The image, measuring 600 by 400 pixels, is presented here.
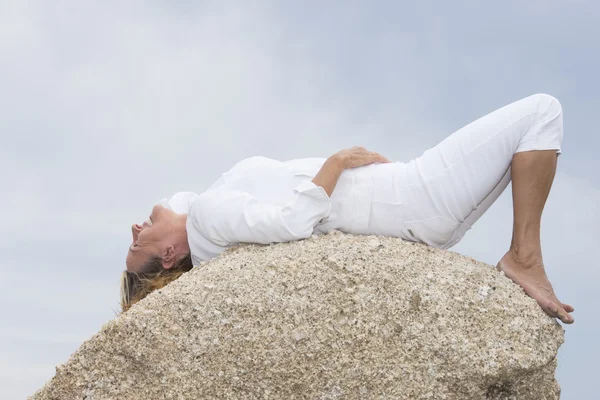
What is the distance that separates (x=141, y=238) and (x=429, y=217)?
75.0 inches

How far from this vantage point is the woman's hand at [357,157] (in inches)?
182

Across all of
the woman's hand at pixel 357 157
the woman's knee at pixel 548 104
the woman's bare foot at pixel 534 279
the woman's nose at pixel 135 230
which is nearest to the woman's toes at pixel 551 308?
the woman's bare foot at pixel 534 279

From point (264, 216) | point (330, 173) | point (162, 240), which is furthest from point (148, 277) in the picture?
point (330, 173)

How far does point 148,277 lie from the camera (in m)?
5.07

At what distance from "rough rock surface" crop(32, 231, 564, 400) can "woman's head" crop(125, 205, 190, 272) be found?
0.78 meters

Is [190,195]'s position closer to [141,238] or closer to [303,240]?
[141,238]

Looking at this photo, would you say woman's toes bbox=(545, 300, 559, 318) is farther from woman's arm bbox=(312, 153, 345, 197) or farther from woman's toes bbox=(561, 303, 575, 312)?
woman's arm bbox=(312, 153, 345, 197)

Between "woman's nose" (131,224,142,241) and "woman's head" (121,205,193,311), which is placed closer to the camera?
"woman's head" (121,205,193,311)

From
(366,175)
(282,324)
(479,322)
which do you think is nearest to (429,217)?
(366,175)

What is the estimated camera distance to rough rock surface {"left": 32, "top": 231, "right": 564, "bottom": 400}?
3.98 m

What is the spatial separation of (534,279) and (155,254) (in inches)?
95.8

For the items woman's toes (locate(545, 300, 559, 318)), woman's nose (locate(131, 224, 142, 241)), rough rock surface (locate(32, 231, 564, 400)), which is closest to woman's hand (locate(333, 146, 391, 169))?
rough rock surface (locate(32, 231, 564, 400))

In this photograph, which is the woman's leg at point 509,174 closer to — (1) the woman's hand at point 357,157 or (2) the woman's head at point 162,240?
(1) the woman's hand at point 357,157

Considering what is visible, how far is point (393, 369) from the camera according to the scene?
3.98m
